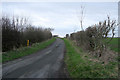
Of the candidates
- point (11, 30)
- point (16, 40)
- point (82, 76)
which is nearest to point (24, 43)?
point (16, 40)

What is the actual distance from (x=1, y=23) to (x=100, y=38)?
36.7ft

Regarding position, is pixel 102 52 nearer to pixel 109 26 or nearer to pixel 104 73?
pixel 109 26

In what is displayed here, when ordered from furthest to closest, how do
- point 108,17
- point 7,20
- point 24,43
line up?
point 24,43
point 7,20
point 108,17

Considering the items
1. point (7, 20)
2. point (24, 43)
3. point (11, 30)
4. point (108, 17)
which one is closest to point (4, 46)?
point (11, 30)

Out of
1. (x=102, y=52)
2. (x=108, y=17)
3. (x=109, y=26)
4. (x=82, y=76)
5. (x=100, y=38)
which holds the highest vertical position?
(x=108, y=17)

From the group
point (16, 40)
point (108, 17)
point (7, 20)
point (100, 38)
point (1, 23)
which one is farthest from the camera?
point (16, 40)

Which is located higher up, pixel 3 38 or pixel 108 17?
pixel 108 17

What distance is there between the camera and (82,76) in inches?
236

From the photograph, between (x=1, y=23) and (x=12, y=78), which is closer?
(x=12, y=78)

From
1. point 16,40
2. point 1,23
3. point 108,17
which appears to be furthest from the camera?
point 16,40

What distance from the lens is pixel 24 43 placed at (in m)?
20.3

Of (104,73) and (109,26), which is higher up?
(109,26)

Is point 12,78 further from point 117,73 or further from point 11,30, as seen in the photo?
point 11,30

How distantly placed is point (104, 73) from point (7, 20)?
44.6 feet
